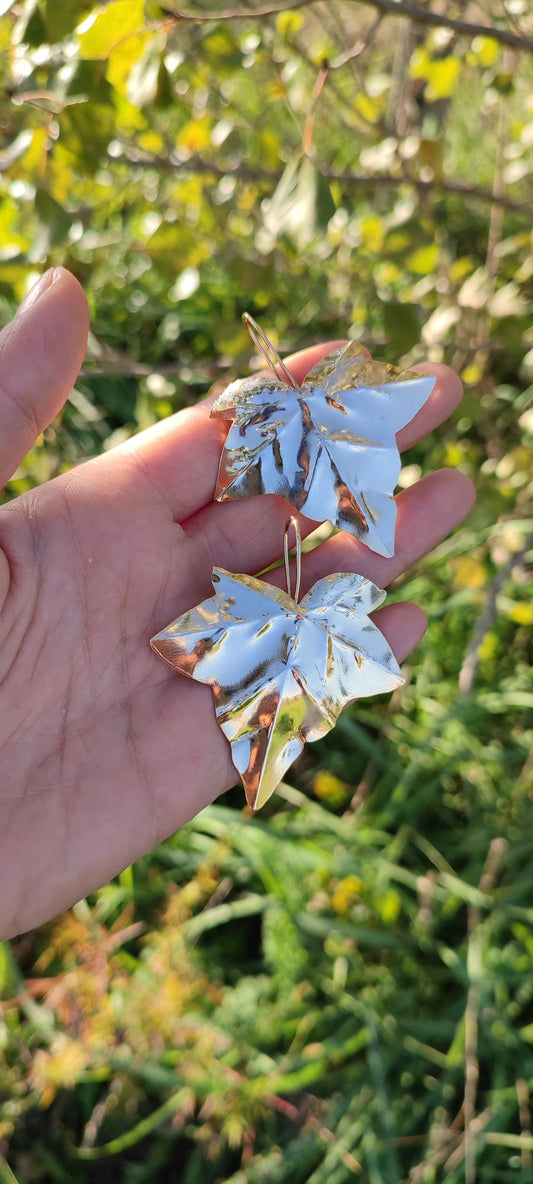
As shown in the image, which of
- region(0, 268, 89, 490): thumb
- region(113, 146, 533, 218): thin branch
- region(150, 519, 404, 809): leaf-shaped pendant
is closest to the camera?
region(0, 268, 89, 490): thumb

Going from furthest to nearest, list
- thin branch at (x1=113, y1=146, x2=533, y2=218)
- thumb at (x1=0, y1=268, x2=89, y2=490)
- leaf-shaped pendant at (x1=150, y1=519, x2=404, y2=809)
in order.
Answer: thin branch at (x1=113, y1=146, x2=533, y2=218)
leaf-shaped pendant at (x1=150, y1=519, x2=404, y2=809)
thumb at (x1=0, y1=268, x2=89, y2=490)

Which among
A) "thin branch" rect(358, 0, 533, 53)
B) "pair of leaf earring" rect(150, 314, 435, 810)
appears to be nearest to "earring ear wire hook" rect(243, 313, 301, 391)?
"pair of leaf earring" rect(150, 314, 435, 810)

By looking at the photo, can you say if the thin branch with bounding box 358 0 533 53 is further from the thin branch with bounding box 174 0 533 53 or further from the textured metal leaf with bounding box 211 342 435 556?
the textured metal leaf with bounding box 211 342 435 556

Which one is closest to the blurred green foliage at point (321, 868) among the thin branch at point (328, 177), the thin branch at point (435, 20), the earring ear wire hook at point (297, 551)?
the thin branch at point (328, 177)

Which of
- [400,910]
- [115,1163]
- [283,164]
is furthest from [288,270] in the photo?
[115,1163]

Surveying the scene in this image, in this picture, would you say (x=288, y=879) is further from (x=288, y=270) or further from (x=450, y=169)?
(x=450, y=169)

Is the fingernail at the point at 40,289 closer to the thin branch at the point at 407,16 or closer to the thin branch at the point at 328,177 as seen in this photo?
the thin branch at the point at 407,16
